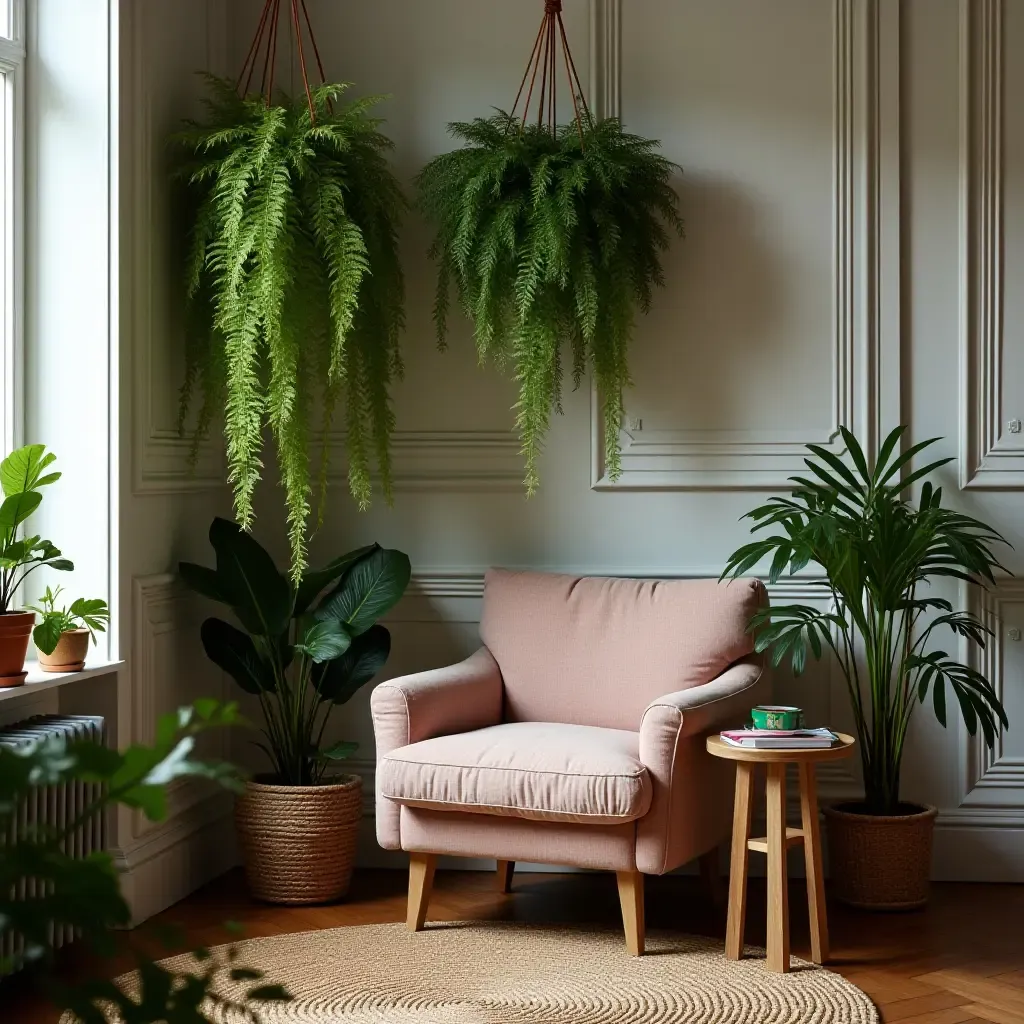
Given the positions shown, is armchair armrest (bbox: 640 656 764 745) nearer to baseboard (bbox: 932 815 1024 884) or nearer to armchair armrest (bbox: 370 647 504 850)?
armchair armrest (bbox: 370 647 504 850)

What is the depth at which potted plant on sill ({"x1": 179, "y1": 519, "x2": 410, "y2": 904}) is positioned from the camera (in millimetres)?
3326

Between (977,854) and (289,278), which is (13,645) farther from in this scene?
(977,854)

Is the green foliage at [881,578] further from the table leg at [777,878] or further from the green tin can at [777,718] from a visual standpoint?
the table leg at [777,878]

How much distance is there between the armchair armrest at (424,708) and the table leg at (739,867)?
2.36ft

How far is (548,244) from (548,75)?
2.22 ft

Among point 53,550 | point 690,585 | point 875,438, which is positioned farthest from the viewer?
point 875,438

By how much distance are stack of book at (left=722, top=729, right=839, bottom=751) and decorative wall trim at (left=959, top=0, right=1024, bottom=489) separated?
1.04m

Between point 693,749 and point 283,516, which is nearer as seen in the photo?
point 693,749

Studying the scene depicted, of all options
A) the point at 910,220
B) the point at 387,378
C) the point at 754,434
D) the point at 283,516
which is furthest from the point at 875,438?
the point at 283,516

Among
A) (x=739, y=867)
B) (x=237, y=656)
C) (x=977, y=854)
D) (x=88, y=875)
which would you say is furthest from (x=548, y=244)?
(x=88, y=875)

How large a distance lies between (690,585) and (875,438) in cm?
70

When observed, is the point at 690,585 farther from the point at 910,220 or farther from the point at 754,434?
the point at 910,220

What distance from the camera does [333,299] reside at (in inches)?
126

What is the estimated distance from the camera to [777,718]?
2914 millimetres
